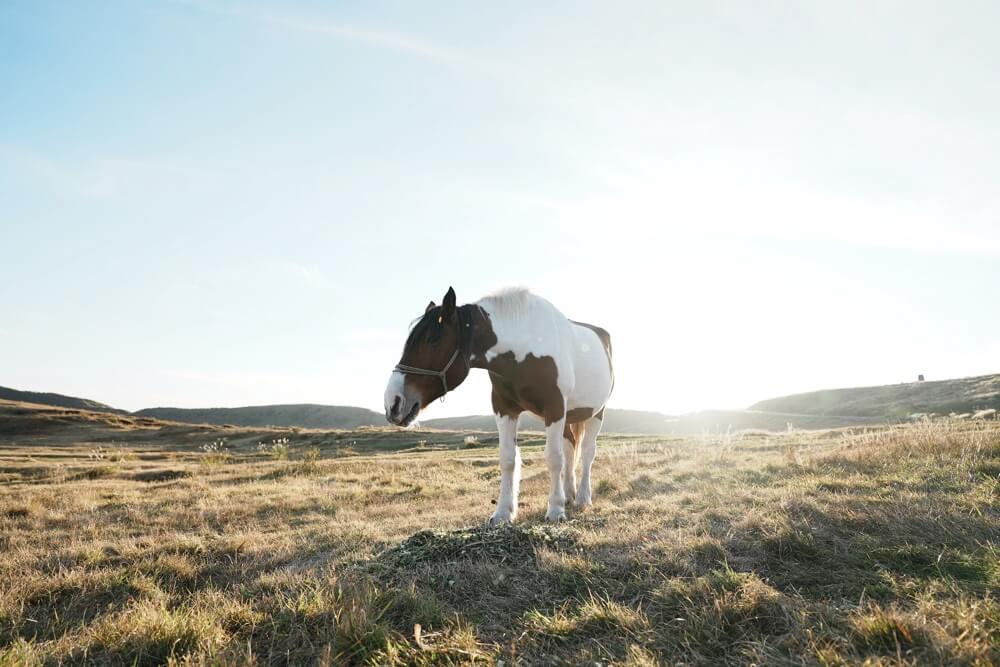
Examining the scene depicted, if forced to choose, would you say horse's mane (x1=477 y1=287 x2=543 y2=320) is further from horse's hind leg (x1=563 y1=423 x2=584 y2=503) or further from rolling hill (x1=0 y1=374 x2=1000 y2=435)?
rolling hill (x1=0 y1=374 x2=1000 y2=435)

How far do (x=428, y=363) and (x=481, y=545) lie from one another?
2083 mm

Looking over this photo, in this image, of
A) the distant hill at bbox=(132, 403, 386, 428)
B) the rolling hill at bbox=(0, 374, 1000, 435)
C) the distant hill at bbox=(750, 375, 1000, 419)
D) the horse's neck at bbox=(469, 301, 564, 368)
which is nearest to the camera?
the horse's neck at bbox=(469, 301, 564, 368)

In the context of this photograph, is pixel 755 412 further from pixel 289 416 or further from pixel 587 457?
pixel 289 416

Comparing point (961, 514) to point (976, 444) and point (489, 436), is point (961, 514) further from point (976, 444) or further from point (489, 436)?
point (489, 436)

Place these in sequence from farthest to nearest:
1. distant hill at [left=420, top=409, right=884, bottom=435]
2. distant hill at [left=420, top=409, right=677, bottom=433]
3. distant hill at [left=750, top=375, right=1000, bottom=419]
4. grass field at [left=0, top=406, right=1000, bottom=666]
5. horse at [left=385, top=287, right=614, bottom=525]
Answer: distant hill at [left=420, top=409, right=677, bottom=433]
distant hill at [left=420, top=409, right=884, bottom=435]
distant hill at [left=750, top=375, right=1000, bottom=419]
horse at [left=385, top=287, right=614, bottom=525]
grass field at [left=0, top=406, right=1000, bottom=666]

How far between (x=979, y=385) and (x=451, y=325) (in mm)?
86294

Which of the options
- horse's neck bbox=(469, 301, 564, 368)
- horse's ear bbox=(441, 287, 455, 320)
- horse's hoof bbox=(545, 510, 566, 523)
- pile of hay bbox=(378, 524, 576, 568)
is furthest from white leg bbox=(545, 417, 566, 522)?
horse's ear bbox=(441, 287, 455, 320)

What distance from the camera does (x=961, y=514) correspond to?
4930 millimetres

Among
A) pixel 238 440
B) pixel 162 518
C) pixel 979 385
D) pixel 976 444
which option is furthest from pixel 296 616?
pixel 979 385

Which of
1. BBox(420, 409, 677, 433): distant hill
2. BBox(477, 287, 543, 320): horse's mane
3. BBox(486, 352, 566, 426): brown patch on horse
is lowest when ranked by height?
BBox(420, 409, 677, 433): distant hill

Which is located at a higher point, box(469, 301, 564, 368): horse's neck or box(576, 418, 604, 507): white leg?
box(469, 301, 564, 368): horse's neck

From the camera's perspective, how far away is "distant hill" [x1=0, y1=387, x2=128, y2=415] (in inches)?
4816

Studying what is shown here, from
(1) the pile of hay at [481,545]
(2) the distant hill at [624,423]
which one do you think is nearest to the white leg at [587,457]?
(1) the pile of hay at [481,545]

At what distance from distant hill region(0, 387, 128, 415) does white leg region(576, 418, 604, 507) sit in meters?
141
